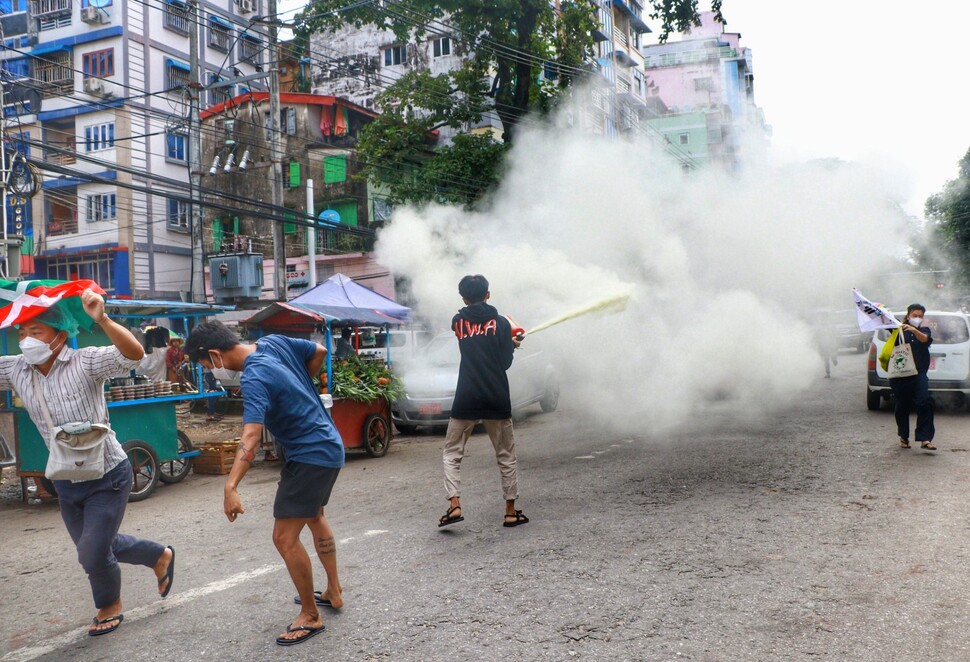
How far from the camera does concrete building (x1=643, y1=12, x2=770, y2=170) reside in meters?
14.8

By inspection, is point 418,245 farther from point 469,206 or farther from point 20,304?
point 20,304

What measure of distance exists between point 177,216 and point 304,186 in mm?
4952

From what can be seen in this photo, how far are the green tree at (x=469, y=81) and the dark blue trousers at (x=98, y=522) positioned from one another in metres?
15.1

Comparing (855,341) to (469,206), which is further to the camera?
(855,341)

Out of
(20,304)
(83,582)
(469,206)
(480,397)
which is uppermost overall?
(469,206)

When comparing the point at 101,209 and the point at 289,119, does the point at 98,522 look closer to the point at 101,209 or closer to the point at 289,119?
the point at 101,209

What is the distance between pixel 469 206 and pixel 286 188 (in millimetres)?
17530

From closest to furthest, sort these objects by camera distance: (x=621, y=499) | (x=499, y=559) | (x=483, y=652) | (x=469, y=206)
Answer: (x=483, y=652), (x=499, y=559), (x=621, y=499), (x=469, y=206)

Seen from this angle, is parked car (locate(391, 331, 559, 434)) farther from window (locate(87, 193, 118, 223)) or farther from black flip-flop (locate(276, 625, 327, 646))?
window (locate(87, 193, 118, 223))

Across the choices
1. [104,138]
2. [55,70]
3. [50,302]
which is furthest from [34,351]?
[55,70]

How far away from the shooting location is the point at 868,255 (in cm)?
1266

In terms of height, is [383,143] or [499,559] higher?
[383,143]

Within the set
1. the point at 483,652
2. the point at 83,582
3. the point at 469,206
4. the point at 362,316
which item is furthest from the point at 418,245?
the point at 483,652

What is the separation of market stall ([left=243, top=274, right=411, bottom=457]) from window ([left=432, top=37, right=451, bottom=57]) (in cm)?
2170
